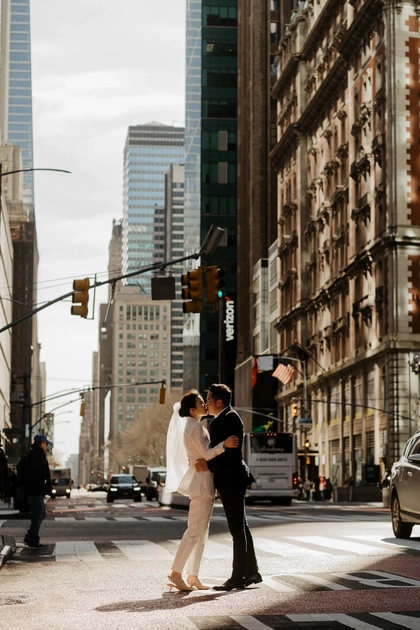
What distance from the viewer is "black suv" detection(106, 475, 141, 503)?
70.4 m

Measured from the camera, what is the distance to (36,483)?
20047mm

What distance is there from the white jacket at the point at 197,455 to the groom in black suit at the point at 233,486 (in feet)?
0.24

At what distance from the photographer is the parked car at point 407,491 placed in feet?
62.6

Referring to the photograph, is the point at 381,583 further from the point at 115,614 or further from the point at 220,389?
the point at 115,614

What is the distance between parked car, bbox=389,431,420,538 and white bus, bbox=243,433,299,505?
31.9 meters

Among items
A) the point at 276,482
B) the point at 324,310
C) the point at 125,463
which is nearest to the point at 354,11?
the point at 324,310

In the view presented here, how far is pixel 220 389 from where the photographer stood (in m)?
12.2

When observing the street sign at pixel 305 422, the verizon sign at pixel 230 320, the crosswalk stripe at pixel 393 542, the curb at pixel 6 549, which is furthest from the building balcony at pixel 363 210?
the curb at pixel 6 549

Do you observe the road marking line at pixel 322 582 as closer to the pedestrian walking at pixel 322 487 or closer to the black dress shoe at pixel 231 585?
the black dress shoe at pixel 231 585

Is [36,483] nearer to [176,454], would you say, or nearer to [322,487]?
[176,454]

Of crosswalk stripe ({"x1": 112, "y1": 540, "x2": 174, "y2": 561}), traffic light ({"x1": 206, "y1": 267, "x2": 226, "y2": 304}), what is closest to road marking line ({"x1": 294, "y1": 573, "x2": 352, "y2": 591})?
crosswalk stripe ({"x1": 112, "y1": 540, "x2": 174, "y2": 561})

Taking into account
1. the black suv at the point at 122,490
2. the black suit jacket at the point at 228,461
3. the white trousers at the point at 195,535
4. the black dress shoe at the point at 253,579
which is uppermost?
the black suit jacket at the point at 228,461

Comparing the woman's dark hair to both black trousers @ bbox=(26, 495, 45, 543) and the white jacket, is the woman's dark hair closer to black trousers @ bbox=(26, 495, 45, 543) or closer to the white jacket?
the white jacket

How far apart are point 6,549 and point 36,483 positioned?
3180 mm
